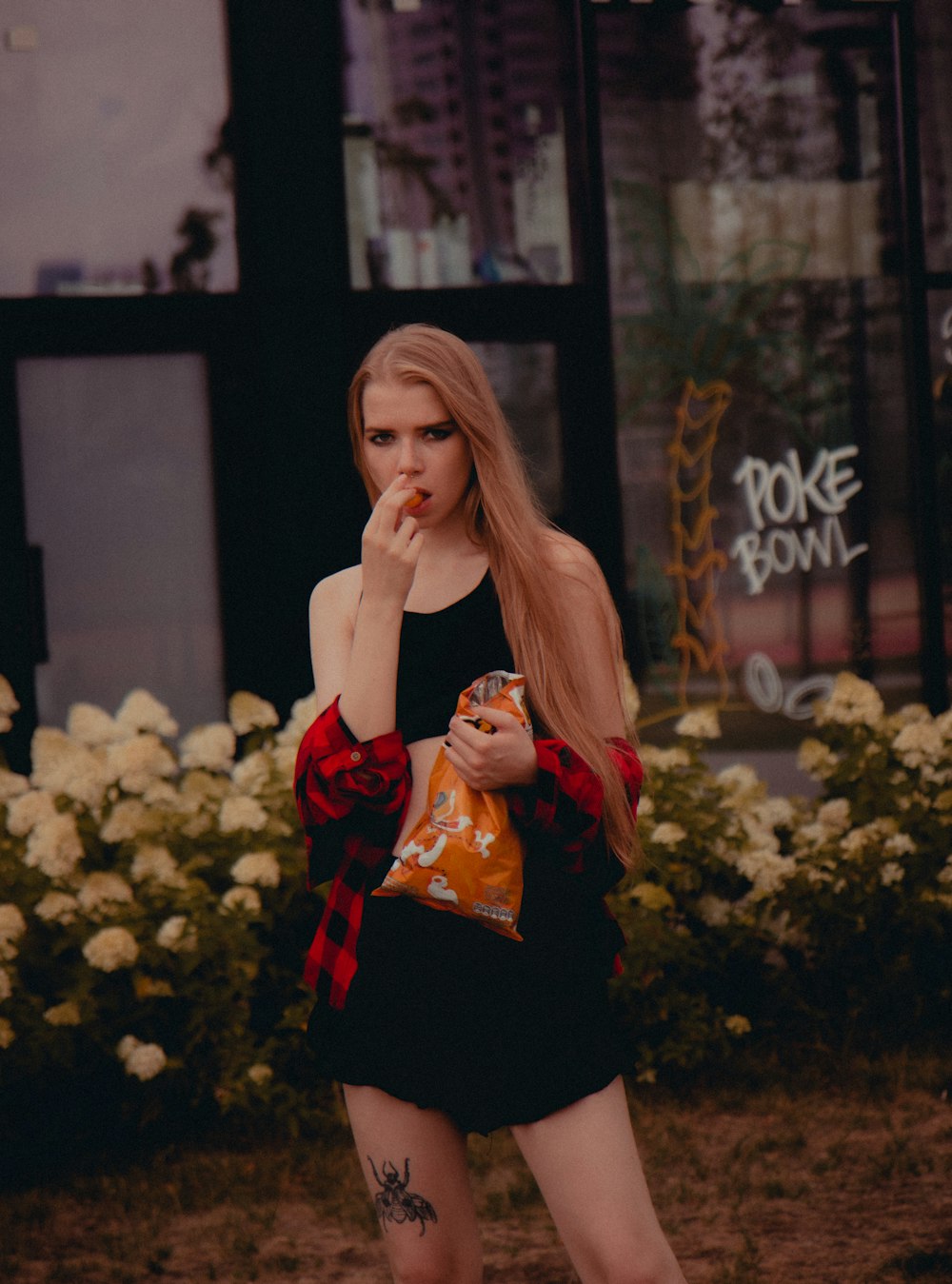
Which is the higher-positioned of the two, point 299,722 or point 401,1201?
point 299,722

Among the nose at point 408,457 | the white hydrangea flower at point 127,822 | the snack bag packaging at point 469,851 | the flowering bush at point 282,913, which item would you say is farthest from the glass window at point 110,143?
the snack bag packaging at point 469,851

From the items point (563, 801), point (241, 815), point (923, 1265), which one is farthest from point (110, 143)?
point (923, 1265)

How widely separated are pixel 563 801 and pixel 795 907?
9.37 feet

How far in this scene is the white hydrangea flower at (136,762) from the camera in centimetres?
452

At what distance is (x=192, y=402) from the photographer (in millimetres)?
6559

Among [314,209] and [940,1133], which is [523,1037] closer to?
[940,1133]

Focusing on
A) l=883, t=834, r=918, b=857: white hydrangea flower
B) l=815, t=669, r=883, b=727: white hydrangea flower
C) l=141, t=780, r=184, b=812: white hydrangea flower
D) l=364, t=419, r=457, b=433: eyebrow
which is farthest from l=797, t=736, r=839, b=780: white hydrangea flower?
l=364, t=419, r=457, b=433: eyebrow

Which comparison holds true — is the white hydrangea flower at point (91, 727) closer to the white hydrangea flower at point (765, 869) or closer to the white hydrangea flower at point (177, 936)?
the white hydrangea flower at point (177, 936)

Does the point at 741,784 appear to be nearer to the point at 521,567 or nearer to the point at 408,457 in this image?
the point at 521,567

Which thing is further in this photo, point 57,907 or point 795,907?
point 795,907

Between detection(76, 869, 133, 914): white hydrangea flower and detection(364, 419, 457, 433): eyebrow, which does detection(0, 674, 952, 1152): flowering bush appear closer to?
detection(76, 869, 133, 914): white hydrangea flower

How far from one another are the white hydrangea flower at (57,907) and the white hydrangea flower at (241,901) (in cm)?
41

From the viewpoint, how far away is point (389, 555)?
7.69ft

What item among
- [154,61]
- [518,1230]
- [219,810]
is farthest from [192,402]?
[518,1230]
